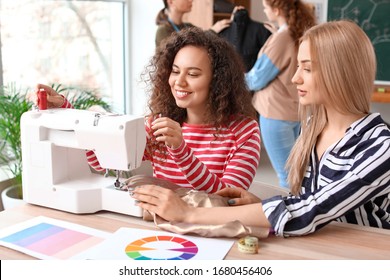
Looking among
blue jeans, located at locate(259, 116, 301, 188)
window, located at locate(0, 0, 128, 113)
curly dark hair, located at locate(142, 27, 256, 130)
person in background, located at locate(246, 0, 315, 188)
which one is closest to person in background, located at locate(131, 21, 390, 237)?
curly dark hair, located at locate(142, 27, 256, 130)

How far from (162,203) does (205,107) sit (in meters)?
0.51

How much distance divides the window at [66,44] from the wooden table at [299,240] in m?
1.83

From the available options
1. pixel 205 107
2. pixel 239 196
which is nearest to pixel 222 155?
pixel 205 107

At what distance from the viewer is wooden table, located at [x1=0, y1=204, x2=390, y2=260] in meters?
1.01

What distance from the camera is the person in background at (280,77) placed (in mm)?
2707

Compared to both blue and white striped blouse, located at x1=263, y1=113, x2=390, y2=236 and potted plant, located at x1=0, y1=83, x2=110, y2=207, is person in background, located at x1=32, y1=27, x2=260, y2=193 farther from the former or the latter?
potted plant, located at x1=0, y1=83, x2=110, y2=207

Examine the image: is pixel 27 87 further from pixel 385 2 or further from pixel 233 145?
pixel 385 2

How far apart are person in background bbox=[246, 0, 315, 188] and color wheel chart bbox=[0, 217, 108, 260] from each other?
1737 millimetres

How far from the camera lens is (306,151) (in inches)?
51.8

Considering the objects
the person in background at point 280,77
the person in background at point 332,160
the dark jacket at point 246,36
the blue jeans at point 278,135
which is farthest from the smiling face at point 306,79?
the dark jacket at point 246,36

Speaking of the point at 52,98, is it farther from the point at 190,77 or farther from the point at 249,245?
the point at 249,245

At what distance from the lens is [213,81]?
60.9 inches

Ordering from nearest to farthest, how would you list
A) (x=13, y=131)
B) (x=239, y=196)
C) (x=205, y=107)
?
1. (x=239, y=196)
2. (x=205, y=107)
3. (x=13, y=131)

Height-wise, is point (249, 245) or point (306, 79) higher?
point (306, 79)
